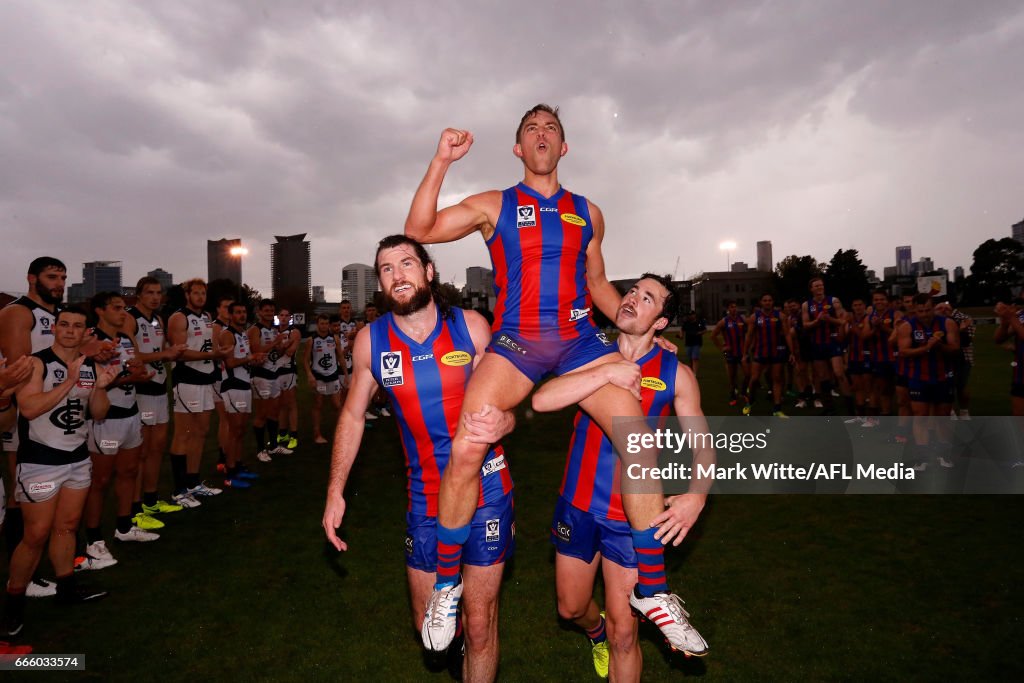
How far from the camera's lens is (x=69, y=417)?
505 cm

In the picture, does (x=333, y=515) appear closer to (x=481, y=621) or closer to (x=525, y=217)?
(x=481, y=621)

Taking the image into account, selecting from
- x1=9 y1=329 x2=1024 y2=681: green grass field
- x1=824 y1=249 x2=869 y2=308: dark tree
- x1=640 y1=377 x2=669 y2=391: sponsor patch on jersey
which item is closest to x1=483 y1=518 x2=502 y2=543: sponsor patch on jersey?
x1=9 y1=329 x2=1024 y2=681: green grass field

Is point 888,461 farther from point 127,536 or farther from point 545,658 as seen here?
point 127,536

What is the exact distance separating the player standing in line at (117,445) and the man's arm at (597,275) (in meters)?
4.96

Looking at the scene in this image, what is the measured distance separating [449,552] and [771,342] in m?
12.7

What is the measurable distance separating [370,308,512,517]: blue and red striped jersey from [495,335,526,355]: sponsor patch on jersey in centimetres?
38

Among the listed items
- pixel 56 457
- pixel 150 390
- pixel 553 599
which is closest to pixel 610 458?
pixel 553 599

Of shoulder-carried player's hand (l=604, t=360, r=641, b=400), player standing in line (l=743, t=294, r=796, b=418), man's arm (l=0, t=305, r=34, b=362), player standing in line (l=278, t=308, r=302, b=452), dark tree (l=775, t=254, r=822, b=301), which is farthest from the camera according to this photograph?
dark tree (l=775, t=254, r=822, b=301)

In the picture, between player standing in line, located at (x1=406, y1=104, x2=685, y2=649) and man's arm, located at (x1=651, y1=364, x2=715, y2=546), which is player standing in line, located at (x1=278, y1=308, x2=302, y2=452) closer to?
player standing in line, located at (x1=406, y1=104, x2=685, y2=649)

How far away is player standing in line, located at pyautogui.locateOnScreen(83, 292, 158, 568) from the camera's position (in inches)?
242

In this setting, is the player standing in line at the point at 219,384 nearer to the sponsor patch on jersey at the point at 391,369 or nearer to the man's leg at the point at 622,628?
the sponsor patch on jersey at the point at 391,369

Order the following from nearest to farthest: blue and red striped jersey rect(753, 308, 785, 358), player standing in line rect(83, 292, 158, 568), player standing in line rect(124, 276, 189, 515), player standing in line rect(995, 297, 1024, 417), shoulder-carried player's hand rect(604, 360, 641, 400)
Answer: shoulder-carried player's hand rect(604, 360, 641, 400) < player standing in line rect(83, 292, 158, 568) < player standing in line rect(124, 276, 189, 515) < player standing in line rect(995, 297, 1024, 417) < blue and red striped jersey rect(753, 308, 785, 358)

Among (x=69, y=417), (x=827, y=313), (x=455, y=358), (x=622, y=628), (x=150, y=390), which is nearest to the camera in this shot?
(x=622, y=628)

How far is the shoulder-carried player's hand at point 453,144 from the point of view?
11.8 ft
